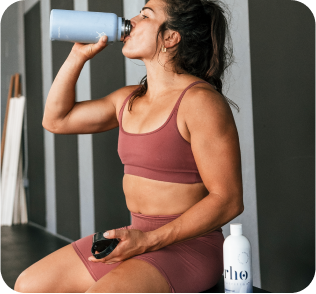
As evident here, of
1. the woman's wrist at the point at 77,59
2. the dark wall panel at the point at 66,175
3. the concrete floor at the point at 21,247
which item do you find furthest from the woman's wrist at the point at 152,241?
the dark wall panel at the point at 66,175

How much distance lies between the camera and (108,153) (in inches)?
112

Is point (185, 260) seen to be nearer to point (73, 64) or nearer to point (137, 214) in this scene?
point (137, 214)

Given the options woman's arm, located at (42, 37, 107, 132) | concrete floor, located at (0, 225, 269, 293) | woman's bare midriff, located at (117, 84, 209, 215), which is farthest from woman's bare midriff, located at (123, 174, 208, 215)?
concrete floor, located at (0, 225, 269, 293)

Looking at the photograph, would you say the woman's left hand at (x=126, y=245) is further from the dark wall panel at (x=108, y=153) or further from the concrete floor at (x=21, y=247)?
the dark wall panel at (x=108, y=153)

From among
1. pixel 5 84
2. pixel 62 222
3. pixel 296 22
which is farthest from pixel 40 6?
pixel 296 22

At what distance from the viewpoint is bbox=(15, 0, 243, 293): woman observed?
108cm

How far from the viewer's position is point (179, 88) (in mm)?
1367

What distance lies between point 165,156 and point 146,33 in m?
0.47

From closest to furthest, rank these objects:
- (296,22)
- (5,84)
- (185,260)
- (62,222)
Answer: (185,260)
(296,22)
(62,222)
(5,84)

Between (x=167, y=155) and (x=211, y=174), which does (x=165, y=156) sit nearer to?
(x=167, y=155)

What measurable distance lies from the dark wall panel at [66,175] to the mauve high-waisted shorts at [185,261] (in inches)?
80.2

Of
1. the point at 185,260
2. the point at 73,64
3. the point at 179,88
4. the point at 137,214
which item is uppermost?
the point at 73,64

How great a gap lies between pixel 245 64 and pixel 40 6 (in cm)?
272

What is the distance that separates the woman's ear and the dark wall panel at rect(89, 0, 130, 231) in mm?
1322
